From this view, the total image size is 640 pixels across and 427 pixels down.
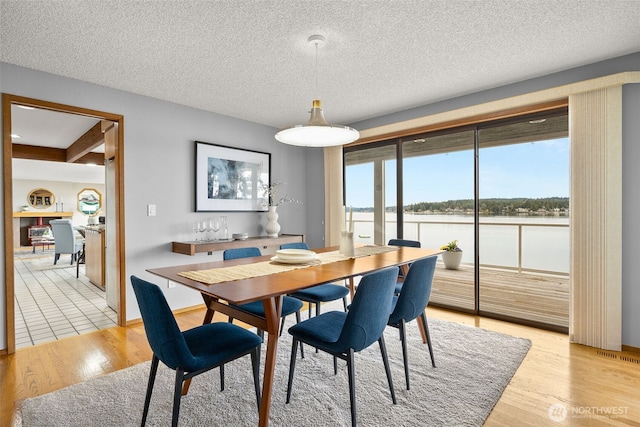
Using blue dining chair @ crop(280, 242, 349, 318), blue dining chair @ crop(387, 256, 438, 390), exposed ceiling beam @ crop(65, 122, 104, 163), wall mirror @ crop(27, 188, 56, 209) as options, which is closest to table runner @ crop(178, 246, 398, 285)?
blue dining chair @ crop(280, 242, 349, 318)

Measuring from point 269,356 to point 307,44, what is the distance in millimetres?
2108

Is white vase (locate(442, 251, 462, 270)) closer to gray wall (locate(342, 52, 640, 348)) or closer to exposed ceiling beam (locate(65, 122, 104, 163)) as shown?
gray wall (locate(342, 52, 640, 348))

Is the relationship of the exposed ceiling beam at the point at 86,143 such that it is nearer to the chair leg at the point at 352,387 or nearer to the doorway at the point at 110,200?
the doorway at the point at 110,200

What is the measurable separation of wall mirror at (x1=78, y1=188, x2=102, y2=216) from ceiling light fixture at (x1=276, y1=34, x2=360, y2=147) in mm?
11934

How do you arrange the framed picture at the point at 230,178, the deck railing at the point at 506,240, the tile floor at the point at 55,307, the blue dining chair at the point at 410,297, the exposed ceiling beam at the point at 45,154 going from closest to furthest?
the blue dining chair at the point at 410,297, the tile floor at the point at 55,307, the framed picture at the point at 230,178, the deck railing at the point at 506,240, the exposed ceiling beam at the point at 45,154

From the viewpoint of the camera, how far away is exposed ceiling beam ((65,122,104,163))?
174 inches

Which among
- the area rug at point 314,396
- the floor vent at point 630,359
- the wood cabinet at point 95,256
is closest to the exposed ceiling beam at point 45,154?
the wood cabinet at point 95,256

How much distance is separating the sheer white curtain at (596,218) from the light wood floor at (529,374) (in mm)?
233

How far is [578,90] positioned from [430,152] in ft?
6.19

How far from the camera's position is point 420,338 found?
2.89 m

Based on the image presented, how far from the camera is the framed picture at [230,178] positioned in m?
3.93

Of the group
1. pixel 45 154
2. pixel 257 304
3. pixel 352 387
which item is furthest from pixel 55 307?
pixel 352 387

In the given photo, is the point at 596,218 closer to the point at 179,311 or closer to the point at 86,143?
the point at 179,311

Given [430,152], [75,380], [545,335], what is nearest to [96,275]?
[75,380]
